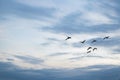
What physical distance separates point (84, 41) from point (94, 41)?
5908mm

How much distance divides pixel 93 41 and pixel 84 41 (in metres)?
6.03

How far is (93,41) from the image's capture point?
17500 centimetres

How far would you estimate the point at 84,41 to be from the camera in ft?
586

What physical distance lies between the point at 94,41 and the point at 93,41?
7.07 feet

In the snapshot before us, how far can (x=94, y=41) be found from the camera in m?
177
